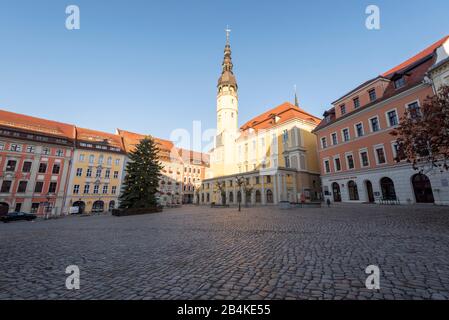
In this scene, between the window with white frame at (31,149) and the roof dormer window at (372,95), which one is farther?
the window with white frame at (31,149)

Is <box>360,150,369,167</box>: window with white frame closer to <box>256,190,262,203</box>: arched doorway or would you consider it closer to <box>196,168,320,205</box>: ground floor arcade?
<box>196,168,320,205</box>: ground floor arcade

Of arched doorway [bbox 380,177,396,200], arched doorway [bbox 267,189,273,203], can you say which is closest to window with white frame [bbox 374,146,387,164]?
arched doorway [bbox 380,177,396,200]

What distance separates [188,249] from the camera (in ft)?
19.9

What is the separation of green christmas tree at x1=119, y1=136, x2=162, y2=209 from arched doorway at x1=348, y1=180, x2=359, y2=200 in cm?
2596

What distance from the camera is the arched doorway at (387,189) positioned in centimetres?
2023

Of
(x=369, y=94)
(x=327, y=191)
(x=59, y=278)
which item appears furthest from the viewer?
(x=327, y=191)

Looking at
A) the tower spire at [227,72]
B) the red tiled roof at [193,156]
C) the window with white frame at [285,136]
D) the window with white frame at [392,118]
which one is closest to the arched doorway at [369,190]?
the window with white frame at [392,118]

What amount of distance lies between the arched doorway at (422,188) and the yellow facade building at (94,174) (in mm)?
47659

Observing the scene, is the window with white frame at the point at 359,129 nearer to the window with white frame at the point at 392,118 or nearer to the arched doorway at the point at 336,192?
the window with white frame at the point at 392,118

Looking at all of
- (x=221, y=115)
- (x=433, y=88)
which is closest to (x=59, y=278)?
(x=433, y=88)

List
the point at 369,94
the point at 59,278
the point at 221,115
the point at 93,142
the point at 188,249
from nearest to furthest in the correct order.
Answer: the point at 59,278, the point at 188,249, the point at 369,94, the point at 93,142, the point at 221,115

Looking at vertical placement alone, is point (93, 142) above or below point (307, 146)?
above
